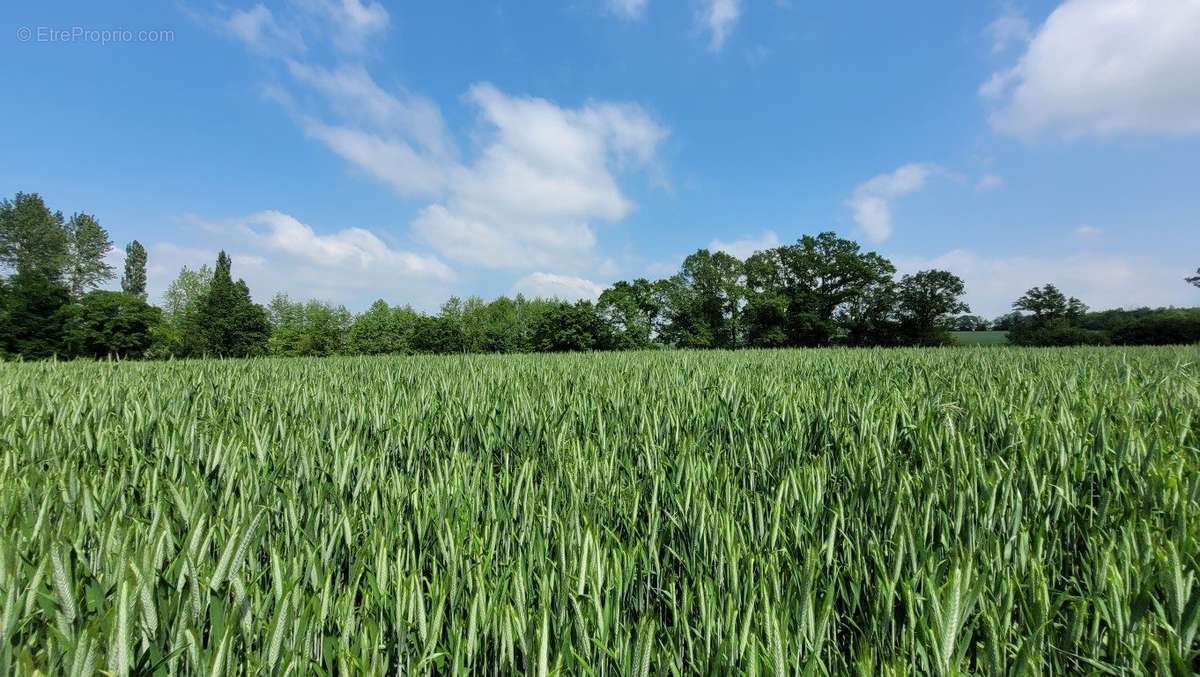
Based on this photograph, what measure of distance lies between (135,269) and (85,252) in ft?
74.0

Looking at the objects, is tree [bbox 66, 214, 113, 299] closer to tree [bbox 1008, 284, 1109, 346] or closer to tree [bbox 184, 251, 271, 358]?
tree [bbox 184, 251, 271, 358]

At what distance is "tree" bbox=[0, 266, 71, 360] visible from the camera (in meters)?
39.5

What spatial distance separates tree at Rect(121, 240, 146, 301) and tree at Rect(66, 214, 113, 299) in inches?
715

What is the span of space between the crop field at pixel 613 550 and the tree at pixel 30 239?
292 ft

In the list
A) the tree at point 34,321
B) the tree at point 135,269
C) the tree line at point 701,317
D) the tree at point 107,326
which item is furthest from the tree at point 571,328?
the tree at point 135,269

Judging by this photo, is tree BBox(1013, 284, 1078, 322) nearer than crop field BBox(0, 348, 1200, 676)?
No

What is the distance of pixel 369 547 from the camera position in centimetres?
140

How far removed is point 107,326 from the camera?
39.2 m

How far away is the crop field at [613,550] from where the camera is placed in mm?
956

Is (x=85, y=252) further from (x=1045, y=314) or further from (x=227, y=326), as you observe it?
(x=1045, y=314)

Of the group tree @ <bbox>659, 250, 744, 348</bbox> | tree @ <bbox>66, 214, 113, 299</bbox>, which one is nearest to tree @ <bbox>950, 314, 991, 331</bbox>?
tree @ <bbox>659, 250, 744, 348</bbox>

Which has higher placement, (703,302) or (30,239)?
(30,239)

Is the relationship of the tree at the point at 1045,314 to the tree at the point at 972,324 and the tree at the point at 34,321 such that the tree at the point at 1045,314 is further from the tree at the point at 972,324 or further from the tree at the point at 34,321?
the tree at the point at 34,321

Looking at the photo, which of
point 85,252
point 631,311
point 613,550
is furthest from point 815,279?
point 85,252
